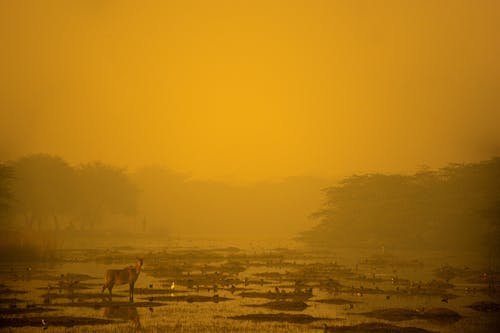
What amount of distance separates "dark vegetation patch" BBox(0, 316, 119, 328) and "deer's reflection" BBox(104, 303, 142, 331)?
0.80 m

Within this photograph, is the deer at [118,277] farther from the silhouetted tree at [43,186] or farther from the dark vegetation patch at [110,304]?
the silhouetted tree at [43,186]

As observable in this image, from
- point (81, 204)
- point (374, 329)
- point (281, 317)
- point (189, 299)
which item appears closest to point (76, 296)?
point (189, 299)

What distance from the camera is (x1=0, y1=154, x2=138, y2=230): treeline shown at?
92.2 meters

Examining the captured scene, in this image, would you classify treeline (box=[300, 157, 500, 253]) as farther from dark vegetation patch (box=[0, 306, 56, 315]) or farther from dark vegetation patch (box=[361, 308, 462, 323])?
dark vegetation patch (box=[0, 306, 56, 315])

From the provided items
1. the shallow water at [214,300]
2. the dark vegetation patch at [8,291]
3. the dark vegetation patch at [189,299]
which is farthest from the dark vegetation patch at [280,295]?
the dark vegetation patch at [8,291]

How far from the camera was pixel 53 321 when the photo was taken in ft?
73.8

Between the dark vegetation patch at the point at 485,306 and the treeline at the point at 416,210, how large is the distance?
4274 centimetres

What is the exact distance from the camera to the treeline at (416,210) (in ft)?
257

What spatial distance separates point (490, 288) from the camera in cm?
3384

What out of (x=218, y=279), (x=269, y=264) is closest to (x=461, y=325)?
(x=218, y=279)

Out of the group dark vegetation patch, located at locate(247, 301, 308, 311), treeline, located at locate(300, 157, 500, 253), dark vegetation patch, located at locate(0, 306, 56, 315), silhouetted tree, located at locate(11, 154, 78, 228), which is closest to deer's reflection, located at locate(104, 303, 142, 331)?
dark vegetation patch, located at locate(0, 306, 56, 315)

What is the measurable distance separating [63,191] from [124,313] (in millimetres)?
75079

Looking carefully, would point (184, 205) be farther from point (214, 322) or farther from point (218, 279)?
point (214, 322)

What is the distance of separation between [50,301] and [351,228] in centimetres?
6757
